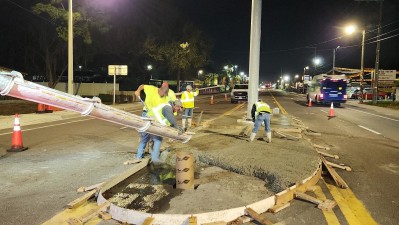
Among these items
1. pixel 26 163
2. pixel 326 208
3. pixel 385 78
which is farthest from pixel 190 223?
pixel 385 78

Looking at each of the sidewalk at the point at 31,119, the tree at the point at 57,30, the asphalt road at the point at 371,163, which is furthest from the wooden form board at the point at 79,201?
the tree at the point at 57,30

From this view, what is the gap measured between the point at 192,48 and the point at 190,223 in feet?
153

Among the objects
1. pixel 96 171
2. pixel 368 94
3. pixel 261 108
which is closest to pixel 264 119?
pixel 261 108

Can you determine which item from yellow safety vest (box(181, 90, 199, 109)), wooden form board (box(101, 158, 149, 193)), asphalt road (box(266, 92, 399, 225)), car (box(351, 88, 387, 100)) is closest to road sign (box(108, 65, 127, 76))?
yellow safety vest (box(181, 90, 199, 109))

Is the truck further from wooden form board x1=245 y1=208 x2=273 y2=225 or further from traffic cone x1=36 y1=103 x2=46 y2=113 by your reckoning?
wooden form board x1=245 y1=208 x2=273 y2=225

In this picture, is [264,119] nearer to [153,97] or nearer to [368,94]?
[153,97]

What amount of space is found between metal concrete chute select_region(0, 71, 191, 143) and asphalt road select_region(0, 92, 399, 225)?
1.48 meters

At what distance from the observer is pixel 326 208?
17.6ft

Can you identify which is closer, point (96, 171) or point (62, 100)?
point (62, 100)

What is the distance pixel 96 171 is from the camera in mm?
7520

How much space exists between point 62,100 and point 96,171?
9.94ft

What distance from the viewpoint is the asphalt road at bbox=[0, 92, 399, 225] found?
5.24 meters

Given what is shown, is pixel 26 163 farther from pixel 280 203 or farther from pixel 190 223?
pixel 280 203

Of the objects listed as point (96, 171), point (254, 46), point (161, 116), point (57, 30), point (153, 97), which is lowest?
point (96, 171)
